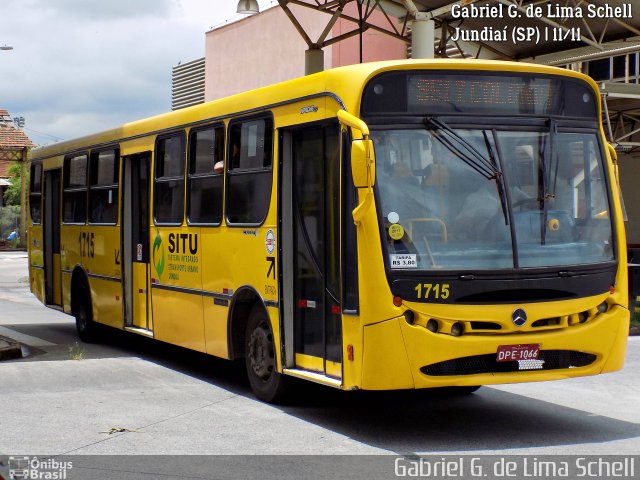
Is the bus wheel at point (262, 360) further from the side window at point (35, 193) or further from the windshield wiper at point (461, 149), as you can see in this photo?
the side window at point (35, 193)

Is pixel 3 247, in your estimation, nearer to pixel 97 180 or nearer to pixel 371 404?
pixel 97 180

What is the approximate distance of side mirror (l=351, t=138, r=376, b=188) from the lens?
8328mm

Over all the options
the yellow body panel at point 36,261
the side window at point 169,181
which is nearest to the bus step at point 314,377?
the side window at point 169,181

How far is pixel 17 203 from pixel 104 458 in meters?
113

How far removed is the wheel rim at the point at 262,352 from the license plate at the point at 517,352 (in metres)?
2.42

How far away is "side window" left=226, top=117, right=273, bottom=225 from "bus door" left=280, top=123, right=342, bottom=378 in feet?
1.18

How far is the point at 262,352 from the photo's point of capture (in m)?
10.4

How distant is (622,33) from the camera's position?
24.3m

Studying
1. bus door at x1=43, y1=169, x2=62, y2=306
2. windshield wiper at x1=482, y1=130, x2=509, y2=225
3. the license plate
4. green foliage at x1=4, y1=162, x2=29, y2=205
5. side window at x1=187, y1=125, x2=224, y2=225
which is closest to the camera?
the license plate

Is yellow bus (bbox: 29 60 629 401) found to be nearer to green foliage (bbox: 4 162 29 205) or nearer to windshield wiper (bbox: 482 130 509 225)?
windshield wiper (bbox: 482 130 509 225)

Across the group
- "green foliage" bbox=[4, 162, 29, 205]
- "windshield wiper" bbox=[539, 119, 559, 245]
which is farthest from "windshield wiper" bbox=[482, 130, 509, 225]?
"green foliage" bbox=[4, 162, 29, 205]

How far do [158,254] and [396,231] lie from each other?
5.26 meters

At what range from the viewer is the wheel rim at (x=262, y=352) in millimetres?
10234

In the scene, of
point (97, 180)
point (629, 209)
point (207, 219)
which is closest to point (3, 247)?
point (629, 209)
